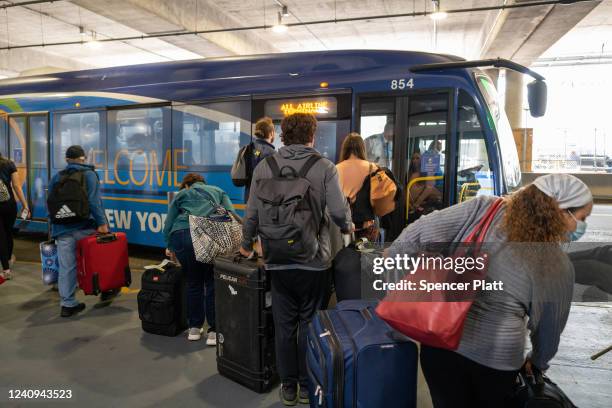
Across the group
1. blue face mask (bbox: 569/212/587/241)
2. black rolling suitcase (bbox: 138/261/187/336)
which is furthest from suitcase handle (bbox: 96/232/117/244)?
blue face mask (bbox: 569/212/587/241)

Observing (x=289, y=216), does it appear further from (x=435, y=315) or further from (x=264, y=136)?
(x=264, y=136)

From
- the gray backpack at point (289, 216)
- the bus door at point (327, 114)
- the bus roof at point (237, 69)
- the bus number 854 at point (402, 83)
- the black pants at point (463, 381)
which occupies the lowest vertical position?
the black pants at point (463, 381)

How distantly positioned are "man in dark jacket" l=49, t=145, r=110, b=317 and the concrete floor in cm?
24

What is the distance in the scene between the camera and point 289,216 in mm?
2768

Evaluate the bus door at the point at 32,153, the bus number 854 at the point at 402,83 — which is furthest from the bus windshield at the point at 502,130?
the bus door at the point at 32,153

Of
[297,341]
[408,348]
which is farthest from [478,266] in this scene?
[297,341]

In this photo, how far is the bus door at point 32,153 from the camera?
8.35 m

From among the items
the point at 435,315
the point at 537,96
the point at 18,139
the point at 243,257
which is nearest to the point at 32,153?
the point at 18,139

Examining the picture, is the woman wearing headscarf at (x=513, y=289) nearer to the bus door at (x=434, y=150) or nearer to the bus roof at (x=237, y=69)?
the bus door at (x=434, y=150)

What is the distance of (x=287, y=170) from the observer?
2881mm

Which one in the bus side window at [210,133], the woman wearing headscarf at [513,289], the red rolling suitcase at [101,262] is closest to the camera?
the woman wearing headscarf at [513,289]

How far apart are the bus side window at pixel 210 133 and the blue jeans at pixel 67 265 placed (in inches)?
85.4

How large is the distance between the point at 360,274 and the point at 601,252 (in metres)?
1.38

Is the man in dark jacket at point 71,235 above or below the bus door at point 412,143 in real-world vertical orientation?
below
